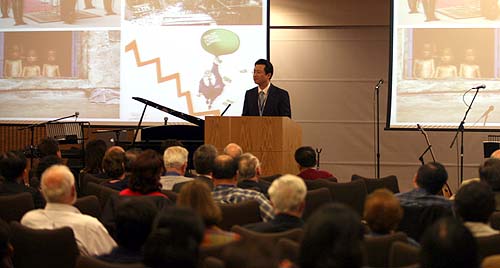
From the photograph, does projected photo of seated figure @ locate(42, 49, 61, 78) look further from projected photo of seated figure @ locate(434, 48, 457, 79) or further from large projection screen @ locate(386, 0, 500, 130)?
projected photo of seated figure @ locate(434, 48, 457, 79)

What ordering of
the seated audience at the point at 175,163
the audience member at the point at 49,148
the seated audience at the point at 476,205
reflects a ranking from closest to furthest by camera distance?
the seated audience at the point at 476,205, the seated audience at the point at 175,163, the audience member at the point at 49,148

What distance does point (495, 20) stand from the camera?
9562 mm

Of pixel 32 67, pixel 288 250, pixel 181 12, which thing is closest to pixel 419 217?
pixel 288 250

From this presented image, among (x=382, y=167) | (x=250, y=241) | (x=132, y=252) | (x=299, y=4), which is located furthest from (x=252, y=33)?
(x=250, y=241)

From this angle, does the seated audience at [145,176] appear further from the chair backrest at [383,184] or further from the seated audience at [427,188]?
the chair backrest at [383,184]

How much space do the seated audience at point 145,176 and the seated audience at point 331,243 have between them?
83.1 inches

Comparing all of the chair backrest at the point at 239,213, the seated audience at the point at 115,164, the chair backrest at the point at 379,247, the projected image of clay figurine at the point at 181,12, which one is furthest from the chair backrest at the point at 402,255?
the projected image of clay figurine at the point at 181,12

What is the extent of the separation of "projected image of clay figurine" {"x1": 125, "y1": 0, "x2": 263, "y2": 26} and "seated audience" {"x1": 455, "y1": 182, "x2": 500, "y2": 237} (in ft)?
23.0

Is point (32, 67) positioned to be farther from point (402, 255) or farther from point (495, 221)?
point (402, 255)

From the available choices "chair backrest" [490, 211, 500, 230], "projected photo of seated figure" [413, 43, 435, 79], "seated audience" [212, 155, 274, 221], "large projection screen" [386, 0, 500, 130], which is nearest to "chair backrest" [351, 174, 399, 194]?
"seated audience" [212, 155, 274, 221]

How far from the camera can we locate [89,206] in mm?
4336

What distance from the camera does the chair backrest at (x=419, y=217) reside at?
14.0 ft

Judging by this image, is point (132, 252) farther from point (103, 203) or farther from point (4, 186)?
point (4, 186)

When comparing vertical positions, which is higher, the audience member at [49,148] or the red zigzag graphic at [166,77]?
the red zigzag graphic at [166,77]
